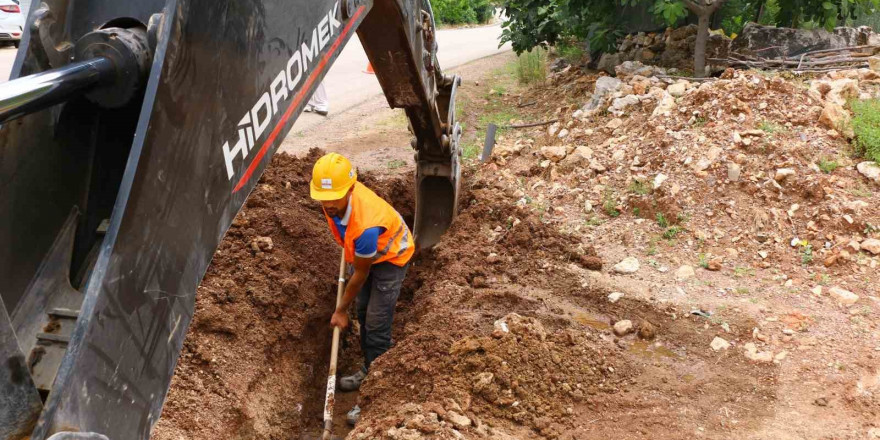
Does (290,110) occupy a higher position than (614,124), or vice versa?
(290,110)

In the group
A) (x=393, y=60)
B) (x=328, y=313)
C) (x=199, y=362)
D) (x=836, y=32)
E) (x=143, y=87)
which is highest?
(x=143, y=87)

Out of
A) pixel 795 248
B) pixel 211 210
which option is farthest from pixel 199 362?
pixel 795 248

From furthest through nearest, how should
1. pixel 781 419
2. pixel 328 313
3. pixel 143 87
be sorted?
pixel 328 313 → pixel 781 419 → pixel 143 87

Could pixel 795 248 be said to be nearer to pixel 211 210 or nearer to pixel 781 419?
pixel 781 419

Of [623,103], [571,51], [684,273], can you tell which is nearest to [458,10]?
[571,51]

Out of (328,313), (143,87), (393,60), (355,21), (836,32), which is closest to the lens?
(143,87)

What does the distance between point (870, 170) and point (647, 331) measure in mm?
3083

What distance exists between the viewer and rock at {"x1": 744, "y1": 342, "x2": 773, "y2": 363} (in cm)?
460

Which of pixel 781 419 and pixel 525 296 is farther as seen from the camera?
pixel 525 296

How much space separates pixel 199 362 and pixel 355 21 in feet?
8.83

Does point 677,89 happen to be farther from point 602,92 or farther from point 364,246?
point 364,246

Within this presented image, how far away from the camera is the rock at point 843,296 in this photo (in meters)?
5.17

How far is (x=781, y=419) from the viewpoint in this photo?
13.3 ft

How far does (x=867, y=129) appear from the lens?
6.77 metres
